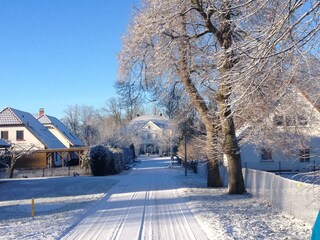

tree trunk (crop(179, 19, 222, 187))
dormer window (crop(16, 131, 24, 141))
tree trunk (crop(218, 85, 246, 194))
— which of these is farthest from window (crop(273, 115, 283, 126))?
dormer window (crop(16, 131, 24, 141))

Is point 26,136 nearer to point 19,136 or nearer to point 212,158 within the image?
point 19,136

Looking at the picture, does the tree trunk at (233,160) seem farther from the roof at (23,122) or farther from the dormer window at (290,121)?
the roof at (23,122)

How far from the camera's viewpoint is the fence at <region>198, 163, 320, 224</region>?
11.3 meters

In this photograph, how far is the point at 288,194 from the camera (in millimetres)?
13594

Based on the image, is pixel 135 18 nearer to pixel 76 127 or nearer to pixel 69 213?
pixel 69 213

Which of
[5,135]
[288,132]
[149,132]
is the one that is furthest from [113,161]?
[149,132]

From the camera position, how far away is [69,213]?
15102mm

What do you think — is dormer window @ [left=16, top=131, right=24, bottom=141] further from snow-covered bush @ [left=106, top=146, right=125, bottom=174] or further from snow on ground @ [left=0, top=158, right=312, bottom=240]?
snow on ground @ [left=0, top=158, right=312, bottom=240]

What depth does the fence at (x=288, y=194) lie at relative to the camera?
11344mm

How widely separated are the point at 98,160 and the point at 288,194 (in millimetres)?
28746

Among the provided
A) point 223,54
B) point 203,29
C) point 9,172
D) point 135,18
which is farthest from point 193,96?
point 9,172

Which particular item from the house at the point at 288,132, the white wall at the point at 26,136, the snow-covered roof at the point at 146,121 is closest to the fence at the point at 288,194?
the house at the point at 288,132

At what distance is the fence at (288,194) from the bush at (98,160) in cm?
2201

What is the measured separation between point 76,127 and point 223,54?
341 ft
